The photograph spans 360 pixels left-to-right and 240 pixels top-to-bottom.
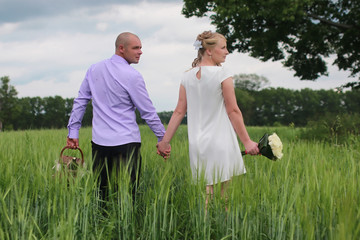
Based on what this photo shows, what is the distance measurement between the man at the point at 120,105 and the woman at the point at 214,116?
23.6 inches

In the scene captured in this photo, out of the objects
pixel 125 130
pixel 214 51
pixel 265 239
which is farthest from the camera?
pixel 125 130

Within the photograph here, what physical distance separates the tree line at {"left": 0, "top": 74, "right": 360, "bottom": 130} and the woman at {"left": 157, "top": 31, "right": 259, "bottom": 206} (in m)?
44.5

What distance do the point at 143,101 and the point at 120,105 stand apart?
23 centimetres

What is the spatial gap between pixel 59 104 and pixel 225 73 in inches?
2758

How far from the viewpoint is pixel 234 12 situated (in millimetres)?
11406

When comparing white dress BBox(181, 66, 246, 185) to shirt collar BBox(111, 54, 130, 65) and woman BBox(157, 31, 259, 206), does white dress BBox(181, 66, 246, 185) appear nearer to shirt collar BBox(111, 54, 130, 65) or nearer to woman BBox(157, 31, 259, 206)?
woman BBox(157, 31, 259, 206)

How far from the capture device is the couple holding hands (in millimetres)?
2982

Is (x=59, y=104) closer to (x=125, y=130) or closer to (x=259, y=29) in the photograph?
(x=259, y=29)

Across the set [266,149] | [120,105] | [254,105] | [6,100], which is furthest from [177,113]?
[254,105]

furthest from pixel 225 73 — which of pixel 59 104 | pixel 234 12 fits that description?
pixel 59 104

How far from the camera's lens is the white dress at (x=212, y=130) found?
297 centimetres

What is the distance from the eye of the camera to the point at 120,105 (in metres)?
3.45

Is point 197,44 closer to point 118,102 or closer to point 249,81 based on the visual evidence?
point 118,102

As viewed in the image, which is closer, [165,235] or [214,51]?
[165,235]
